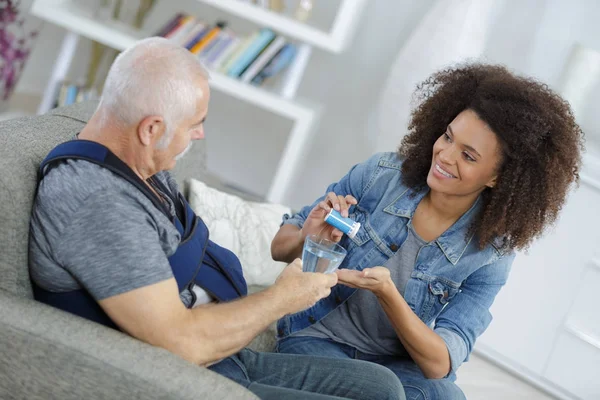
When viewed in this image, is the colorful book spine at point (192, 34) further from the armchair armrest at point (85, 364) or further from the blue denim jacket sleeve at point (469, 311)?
the armchair armrest at point (85, 364)

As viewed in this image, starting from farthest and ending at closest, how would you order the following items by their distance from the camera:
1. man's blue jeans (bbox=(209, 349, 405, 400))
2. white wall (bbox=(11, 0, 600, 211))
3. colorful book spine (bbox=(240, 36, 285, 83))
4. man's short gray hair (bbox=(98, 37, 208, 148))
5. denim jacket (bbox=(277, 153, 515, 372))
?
white wall (bbox=(11, 0, 600, 211)) < colorful book spine (bbox=(240, 36, 285, 83)) < denim jacket (bbox=(277, 153, 515, 372)) < man's blue jeans (bbox=(209, 349, 405, 400)) < man's short gray hair (bbox=(98, 37, 208, 148))

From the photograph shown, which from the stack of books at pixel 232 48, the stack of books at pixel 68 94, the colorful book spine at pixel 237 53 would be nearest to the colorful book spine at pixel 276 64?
the stack of books at pixel 232 48

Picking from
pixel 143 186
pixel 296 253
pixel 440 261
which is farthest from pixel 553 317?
pixel 143 186

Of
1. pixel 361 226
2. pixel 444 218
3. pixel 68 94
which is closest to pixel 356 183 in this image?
pixel 361 226

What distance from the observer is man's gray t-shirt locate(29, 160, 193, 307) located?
144cm

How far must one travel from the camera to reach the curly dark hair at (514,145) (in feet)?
6.48

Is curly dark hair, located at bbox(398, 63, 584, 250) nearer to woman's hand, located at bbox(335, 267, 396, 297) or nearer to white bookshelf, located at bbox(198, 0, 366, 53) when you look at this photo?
woman's hand, located at bbox(335, 267, 396, 297)

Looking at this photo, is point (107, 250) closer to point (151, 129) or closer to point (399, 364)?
point (151, 129)

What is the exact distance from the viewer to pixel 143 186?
1.56m


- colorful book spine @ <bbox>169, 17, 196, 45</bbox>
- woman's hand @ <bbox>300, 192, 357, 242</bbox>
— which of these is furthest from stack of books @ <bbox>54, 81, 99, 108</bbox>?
woman's hand @ <bbox>300, 192, 357, 242</bbox>

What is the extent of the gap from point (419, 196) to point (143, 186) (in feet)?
2.72

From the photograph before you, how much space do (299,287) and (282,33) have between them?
7.38ft

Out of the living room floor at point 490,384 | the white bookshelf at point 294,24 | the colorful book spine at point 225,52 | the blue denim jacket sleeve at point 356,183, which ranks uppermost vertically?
the white bookshelf at point 294,24

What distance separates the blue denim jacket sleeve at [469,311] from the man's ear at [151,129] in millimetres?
843
